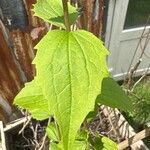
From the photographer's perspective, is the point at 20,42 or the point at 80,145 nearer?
the point at 80,145

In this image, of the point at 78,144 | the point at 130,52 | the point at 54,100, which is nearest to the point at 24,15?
the point at 78,144

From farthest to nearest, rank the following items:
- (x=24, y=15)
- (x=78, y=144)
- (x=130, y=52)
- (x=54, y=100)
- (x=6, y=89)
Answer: (x=130, y=52) < (x=6, y=89) < (x=24, y=15) < (x=78, y=144) < (x=54, y=100)

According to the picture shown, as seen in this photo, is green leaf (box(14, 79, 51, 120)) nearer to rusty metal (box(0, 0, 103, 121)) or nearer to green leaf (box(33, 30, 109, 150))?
green leaf (box(33, 30, 109, 150))

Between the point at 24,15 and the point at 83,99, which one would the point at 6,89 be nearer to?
the point at 24,15

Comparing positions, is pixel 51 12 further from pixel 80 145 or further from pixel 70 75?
pixel 80 145

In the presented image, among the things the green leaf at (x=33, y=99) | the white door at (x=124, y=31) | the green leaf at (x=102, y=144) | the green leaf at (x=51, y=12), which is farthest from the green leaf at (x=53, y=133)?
the white door at (x=124, y=31)

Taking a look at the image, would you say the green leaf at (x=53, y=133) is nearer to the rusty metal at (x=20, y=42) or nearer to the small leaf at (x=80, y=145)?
the small leaf at (x=80, y=145)

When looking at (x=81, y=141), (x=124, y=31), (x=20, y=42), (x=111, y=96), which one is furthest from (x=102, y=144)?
(x=124, y=31)
